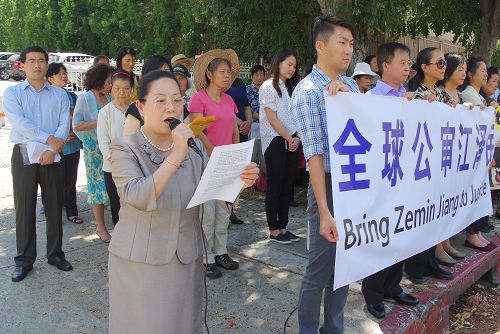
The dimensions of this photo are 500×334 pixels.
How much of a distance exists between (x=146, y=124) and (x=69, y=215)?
390cm

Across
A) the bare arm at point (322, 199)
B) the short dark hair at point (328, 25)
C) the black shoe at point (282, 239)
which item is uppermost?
the short dark hair at point (328, 25)

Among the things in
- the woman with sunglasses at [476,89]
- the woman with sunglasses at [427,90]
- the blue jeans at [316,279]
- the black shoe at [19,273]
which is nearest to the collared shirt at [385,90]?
the woman with sunglasses at [427,90]

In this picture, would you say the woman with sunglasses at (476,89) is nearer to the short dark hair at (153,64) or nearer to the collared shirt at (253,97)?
the short dark hair at (153,64)

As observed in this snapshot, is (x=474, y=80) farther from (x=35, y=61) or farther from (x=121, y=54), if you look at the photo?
(x=35, y=61)

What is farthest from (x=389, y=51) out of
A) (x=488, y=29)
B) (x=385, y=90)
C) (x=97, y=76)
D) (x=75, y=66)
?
(x=75, y=66)

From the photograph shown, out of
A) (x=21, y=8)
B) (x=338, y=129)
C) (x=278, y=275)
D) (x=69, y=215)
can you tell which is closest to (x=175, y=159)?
(x=338, y=129)

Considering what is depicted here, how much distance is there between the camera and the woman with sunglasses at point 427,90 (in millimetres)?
3730

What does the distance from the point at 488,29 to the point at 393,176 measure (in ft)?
23.8

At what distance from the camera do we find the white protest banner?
8.60 feet

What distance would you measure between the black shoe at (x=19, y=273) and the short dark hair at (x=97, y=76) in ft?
6.57

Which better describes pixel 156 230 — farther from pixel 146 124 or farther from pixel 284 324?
pixel 284 324

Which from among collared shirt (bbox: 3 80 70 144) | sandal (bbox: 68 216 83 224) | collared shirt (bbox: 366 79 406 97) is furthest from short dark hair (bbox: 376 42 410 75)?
sandal (bbox: 68 216 83 224)

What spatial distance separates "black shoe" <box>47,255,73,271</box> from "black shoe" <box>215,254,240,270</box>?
1281 mm

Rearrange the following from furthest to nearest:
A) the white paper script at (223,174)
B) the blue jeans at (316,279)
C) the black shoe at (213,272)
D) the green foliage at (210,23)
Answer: the green foliage at (210,23) → the black shoe at (213,272) → the blue jeans at (316,279) → the white paper script at (223,174)
